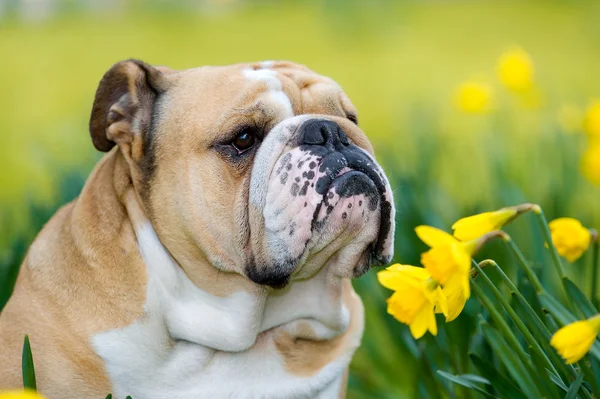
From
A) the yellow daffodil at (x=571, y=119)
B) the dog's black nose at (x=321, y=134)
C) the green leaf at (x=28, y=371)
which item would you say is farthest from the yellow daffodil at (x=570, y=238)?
the yellow daffodil at (x=571, y=119)

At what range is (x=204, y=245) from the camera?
2.44m

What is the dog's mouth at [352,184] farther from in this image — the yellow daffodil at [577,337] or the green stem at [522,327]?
the yellow daffodil at [577,337]

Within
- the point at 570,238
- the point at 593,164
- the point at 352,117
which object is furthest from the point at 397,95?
the point at 570,238

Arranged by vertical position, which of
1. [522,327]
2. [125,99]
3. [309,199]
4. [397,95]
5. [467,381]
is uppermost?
[125,99]

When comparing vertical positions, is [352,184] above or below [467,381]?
Answer: above

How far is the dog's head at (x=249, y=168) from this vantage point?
7.58 feet

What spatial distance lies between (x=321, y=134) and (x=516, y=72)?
2110 mm

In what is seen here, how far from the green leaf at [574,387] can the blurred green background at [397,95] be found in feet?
2.47

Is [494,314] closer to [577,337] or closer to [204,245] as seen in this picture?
[577,337]

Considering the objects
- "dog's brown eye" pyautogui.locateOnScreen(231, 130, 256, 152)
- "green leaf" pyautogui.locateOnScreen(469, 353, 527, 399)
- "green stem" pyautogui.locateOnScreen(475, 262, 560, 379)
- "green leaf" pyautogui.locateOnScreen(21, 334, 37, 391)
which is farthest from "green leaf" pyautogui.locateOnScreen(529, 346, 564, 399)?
"green leaf" pyautogui.locateOnScreen(21, 334, 37, 391)

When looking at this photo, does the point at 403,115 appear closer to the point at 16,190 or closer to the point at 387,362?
the point at 16,190

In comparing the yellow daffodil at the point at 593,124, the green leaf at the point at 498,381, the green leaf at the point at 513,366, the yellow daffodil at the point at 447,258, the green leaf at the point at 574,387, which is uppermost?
the yellow daffodil at the point at 447,258

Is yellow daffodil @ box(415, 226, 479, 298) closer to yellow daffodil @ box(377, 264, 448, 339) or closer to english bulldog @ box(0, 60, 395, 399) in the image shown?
yellow daffodil @ box(377, 264, 448, 339)

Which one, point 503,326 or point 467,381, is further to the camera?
point 467,381
